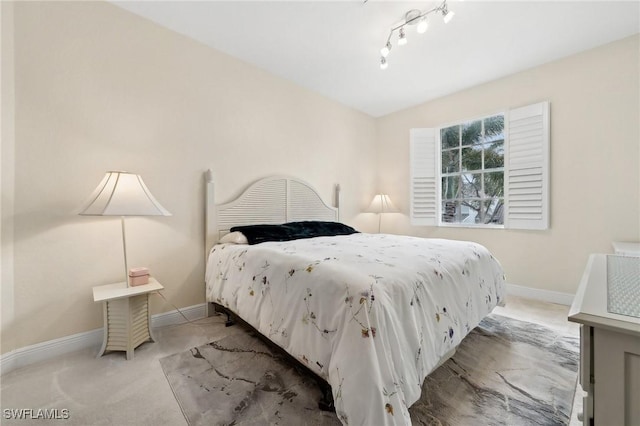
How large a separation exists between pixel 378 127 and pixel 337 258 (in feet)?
11.7

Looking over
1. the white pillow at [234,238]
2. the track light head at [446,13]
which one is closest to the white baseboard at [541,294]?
the track light head at [446,13]

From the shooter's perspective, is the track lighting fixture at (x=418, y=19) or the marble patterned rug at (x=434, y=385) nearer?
the marble patterned rug at (x=434, y=385)

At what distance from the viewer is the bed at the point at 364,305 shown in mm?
983

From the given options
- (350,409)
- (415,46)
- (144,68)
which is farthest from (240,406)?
(415,46)

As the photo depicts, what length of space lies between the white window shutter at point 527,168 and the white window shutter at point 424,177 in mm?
900

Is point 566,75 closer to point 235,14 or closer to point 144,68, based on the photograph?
point 235,14

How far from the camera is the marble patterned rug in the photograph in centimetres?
122

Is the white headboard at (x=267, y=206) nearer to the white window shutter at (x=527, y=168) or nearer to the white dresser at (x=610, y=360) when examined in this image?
the white window shutter at (x=527, y=168)

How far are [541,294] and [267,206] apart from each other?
3.23 metres

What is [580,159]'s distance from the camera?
103 inches

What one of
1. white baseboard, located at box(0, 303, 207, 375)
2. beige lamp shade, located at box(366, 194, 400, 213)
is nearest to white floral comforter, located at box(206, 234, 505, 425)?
white baseboard, located at box(0, 303, 207, 375)

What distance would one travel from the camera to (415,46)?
2.51m

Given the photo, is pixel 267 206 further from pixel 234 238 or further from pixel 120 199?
pixel 120 199

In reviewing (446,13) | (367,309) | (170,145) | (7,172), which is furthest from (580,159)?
(7,172)
